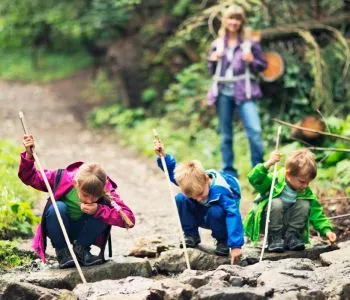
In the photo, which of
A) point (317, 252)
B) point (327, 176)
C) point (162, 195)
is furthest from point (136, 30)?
point (317, 252)

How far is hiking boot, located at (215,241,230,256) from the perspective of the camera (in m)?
5.93

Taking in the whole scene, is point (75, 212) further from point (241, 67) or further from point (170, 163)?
point (241, 67)

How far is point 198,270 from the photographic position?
5.72m

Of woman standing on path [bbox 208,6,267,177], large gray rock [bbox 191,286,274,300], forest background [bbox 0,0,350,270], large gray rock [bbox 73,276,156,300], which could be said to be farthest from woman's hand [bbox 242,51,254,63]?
large gray rock [bbox 191,286,274,300]

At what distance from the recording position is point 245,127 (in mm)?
8648

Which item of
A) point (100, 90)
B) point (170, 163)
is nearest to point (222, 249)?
point (170, 163)

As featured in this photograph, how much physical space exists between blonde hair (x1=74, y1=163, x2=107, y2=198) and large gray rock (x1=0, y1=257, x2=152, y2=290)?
579 mm

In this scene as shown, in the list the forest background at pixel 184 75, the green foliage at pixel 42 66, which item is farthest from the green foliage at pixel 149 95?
the green foliage at pixel 42 66

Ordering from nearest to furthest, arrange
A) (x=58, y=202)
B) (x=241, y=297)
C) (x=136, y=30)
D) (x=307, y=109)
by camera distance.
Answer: (x=241, y=297)
(x=58, y=202)
(x=307, y=109)
(x=136, y=30)

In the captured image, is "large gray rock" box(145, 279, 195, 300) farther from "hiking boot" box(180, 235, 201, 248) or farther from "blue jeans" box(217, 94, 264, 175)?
"blue jeans" box(217, 94, 264, 175)

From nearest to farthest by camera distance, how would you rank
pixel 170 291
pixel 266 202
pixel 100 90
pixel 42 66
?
pixel 170 291
pixel 266 202
pixel 100 90
pixel 42 66

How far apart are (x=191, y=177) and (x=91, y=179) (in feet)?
2.62

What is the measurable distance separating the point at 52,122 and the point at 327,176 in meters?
7.62

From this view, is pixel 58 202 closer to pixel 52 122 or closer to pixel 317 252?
pixel 317 252
